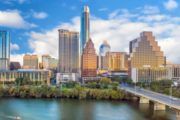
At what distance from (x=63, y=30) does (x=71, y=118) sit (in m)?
84.6

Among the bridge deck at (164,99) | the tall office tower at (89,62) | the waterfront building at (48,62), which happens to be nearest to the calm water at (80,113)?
the bridge deck at (164,99)

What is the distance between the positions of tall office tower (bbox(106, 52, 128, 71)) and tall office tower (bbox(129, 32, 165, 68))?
935 inches

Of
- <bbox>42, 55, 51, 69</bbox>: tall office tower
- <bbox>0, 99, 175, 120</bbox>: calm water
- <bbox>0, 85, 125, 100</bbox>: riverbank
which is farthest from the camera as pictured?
<bbox>42, 55, 51, 69</bbox>: tall office tower

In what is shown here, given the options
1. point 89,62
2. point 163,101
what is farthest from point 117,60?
point 163,101

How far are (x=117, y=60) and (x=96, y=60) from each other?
18819 millimetres

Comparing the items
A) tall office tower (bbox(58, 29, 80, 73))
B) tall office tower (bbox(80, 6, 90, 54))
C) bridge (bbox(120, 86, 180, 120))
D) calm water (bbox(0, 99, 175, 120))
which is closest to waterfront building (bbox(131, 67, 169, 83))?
bridge (bbox(120, 86, 180, 120))

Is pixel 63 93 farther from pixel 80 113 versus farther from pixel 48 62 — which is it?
pixel 48 62

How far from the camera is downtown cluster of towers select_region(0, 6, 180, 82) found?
2945 inches

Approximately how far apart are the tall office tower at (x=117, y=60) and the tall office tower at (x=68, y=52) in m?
9.99

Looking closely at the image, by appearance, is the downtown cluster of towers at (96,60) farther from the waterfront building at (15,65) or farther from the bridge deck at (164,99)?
the bridge deck at (164,99)

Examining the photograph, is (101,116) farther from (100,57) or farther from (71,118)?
(100,57)

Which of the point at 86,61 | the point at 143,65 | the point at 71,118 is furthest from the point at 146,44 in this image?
the point at 71,118

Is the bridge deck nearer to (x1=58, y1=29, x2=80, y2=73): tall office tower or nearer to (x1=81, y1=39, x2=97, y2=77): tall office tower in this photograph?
(x1=81, y1=39, x2=97, y2=77): tall office tower

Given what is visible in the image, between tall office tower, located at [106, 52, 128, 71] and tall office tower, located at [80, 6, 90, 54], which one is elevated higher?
tall office tower, located at [80, 6, 90, 54]
